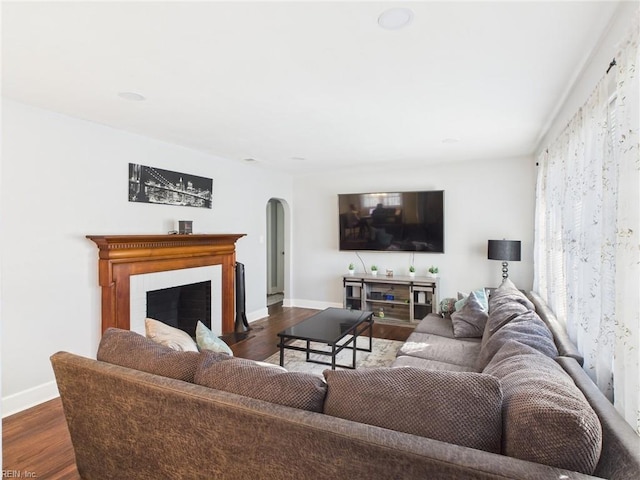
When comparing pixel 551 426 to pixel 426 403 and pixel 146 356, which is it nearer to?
pixel 426 403

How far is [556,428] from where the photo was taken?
1008 mm

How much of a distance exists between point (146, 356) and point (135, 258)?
2.10 metres

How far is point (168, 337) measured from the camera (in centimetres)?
197

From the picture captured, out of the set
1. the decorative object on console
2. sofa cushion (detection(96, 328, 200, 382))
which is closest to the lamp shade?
the decorative object on console

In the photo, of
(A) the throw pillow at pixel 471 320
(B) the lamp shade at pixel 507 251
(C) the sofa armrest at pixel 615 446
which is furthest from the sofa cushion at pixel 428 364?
(B) the lamp shade at pixel 507 251

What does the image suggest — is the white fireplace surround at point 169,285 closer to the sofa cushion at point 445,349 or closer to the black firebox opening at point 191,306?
the black firebox opening at point 191,306

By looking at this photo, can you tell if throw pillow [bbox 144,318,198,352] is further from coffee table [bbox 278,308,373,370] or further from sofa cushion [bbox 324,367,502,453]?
coffee table [bbox 278,308,373,370]

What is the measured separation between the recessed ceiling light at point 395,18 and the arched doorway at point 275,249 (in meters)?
5.82

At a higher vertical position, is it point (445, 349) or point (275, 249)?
point (275, 249)

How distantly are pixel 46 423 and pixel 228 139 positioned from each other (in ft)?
9.71

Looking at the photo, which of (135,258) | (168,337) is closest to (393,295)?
(135,258)

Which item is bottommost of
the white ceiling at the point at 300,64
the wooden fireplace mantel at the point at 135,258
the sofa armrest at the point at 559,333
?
the sofa armrest at the point at 559,333

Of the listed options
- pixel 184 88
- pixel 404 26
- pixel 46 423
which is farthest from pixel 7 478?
pixel 404 26

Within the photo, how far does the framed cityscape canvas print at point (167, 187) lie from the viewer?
3.69 m
